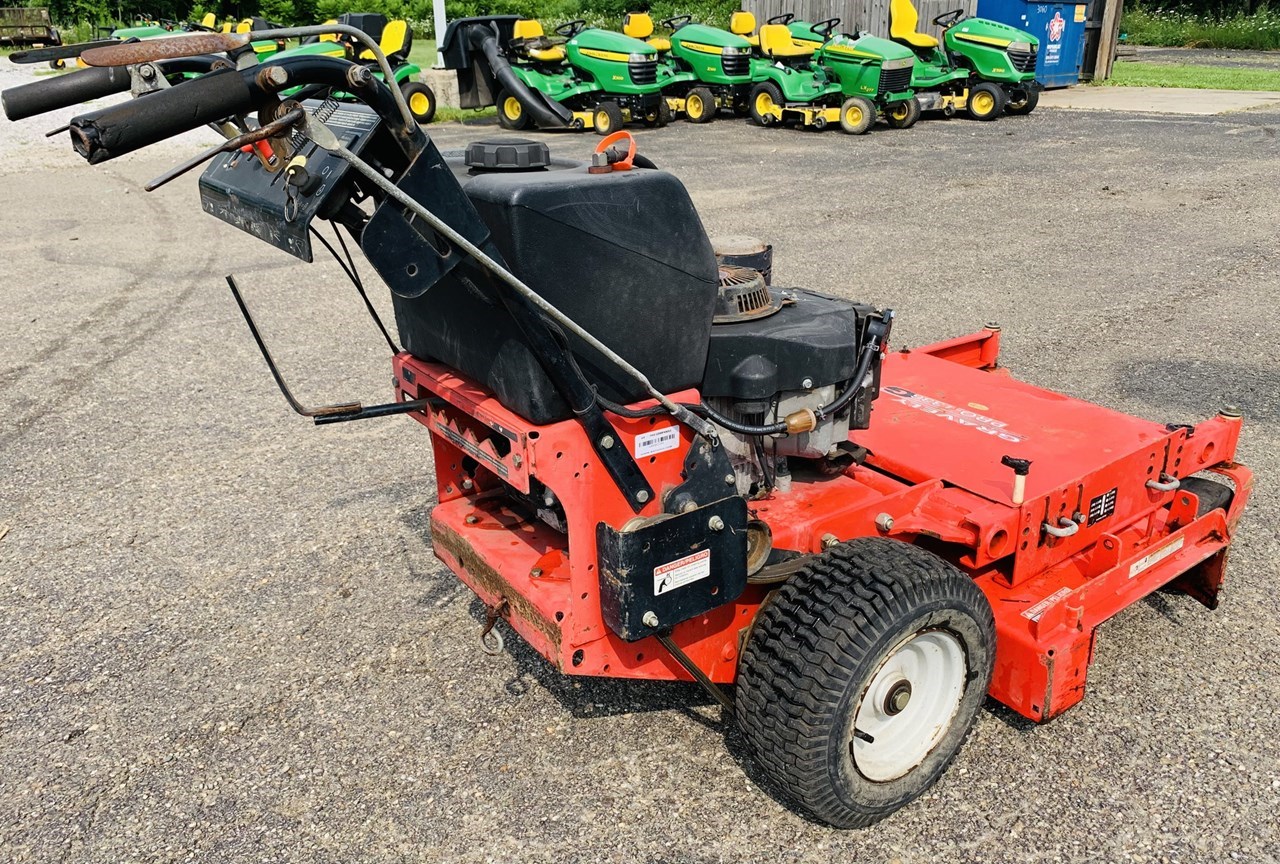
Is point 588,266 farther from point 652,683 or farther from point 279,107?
point 652,683

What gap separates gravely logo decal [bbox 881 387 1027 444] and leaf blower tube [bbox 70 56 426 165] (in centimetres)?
230

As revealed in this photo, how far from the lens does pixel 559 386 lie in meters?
2.38

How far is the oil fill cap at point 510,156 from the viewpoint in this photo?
98.6 inches

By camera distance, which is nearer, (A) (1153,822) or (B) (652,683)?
(A) (1153,822)

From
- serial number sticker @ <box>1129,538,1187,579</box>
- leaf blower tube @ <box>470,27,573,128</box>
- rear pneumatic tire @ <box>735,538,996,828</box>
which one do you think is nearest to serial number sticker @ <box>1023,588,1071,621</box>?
rear pneumatic tire @ <box>735,538,996,828</box>

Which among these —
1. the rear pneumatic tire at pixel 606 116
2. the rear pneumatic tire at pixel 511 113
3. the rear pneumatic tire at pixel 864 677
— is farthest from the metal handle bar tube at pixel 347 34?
the rear pneumatic tire at pixel 511 113

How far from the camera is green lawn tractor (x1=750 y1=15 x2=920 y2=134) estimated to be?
14.2 meters

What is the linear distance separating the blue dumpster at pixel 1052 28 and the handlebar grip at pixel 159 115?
1889 cm

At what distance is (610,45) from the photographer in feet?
48.2

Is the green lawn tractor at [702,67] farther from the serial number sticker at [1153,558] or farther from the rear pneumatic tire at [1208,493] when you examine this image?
the serial number sticker at [1153,558]

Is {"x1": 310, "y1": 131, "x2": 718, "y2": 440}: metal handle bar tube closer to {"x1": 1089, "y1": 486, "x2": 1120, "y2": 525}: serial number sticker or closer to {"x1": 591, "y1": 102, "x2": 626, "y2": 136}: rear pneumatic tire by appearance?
{"x1": 1089, "y1": 486, "x2": 1120, "y2": 525}: serial number sticker

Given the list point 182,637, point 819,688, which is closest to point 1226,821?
point 819,688

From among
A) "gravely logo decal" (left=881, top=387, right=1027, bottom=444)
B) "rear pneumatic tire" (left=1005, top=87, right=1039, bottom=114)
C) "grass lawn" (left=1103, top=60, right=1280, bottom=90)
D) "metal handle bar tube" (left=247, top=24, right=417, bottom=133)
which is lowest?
"grass lawn" (left=1103, top=60, right=1280, bottom=90)

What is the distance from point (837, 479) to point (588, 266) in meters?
1.25
